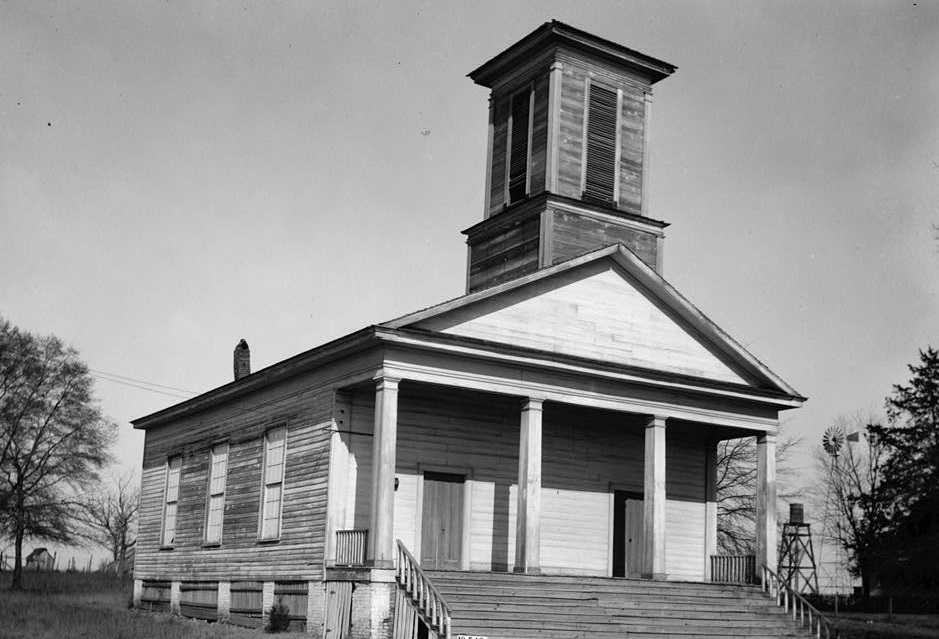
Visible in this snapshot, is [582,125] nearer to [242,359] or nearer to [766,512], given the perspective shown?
[766,512]

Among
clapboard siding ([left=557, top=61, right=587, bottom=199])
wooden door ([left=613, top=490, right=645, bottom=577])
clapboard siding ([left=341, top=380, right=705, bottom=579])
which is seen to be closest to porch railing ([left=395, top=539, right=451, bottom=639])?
clapboard siding ([left=341, top=380, right=705, bottom=579])

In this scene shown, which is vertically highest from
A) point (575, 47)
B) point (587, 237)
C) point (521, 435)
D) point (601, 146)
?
point (575, 47)

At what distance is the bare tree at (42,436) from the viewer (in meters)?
59.8

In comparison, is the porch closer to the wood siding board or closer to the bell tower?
the bell tower

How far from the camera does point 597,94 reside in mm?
29484

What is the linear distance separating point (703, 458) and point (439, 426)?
24.7 feet

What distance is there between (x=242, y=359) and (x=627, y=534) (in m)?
12.3

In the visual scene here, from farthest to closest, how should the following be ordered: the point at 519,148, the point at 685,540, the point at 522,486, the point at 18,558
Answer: the point at 18,558 → the point at 519,148 → the point at 685,540 → the point at 522,486

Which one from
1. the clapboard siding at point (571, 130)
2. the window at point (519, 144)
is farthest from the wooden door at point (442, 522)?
the window at point (519, 144)

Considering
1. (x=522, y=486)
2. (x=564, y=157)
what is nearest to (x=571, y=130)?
(x=564, y=157)

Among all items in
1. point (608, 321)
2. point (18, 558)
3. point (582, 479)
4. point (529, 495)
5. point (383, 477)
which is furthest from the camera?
point (18, 558)

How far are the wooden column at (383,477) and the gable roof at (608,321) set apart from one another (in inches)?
65.9

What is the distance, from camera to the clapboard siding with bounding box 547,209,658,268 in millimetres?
27688

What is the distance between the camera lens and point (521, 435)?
24188 millimetres
